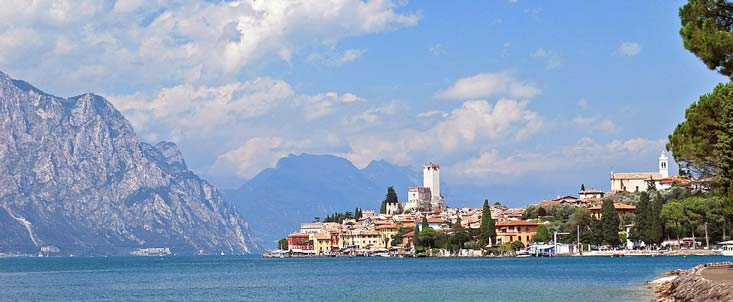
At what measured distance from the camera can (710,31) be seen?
25.2 meters

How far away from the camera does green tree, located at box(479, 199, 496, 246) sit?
4880 inches

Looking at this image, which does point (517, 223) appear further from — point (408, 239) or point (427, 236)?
point (408, 239)

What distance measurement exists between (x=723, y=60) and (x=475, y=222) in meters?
125

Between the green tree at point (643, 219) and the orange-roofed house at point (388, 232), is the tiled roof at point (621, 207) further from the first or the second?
the orange-roofed house at point (388, 232)

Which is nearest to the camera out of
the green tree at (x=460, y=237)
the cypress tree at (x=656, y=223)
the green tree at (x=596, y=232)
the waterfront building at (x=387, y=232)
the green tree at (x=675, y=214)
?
the green tree at (x=675, y=214)

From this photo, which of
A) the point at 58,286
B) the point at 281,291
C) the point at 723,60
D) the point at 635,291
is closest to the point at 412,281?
the point at 281,291

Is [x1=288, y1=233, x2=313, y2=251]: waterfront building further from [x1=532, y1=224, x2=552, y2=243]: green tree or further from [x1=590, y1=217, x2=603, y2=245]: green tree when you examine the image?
[x1=590, y1=217, x2=603, y2=245]: green tree

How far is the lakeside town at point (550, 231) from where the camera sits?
108m

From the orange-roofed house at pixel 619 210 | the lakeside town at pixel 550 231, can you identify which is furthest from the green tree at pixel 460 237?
the orange-roofed house at pixel 619 210

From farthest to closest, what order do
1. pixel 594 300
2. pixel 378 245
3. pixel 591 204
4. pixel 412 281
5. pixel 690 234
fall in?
1. pixel 378 245
2. pixel 591 204
3. pixel 690 234
4. pixel 412 281
5. pixel 594 300

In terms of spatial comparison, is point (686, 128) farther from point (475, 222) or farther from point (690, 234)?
point (475, 222)

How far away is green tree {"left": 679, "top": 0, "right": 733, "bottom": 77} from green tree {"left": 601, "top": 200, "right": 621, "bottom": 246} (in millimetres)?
87590

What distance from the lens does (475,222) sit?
149375 millimetres

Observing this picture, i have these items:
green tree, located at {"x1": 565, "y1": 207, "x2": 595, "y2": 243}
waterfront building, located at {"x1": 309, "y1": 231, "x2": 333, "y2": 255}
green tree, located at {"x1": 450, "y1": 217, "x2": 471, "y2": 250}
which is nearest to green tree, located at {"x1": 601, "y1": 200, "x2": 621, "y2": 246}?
green tree, located at {"x1": 565, "y1": 207, "x2": 595, "y2": 243}
